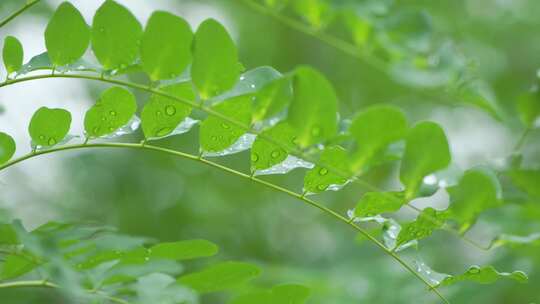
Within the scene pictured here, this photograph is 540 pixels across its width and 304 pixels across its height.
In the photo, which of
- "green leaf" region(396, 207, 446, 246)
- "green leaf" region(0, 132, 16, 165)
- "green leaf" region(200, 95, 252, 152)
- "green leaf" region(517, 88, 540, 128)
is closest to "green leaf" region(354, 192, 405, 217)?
"green leaf" region(396, 207, 446, 246)

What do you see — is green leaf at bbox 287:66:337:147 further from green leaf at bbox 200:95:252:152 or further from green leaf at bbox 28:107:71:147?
green leaf at bbox 28:107:71:147

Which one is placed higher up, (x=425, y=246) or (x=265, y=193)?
(x=265, y=193)

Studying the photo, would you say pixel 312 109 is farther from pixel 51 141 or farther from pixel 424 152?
pixel 51 141

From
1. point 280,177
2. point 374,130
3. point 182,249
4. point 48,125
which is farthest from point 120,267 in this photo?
point 280,177

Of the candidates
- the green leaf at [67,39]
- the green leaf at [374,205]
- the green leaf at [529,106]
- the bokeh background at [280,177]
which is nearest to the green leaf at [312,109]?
the green leaf at [374,205]

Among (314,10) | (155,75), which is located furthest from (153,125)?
(314,10)

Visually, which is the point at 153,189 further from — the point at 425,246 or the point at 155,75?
the point at 155,75

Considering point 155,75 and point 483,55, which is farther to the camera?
point 483,55

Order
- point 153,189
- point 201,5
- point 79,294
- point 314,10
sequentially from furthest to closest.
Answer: point 201,5
point 153,189
point 314,10
point 79,294
